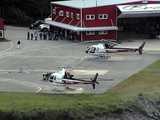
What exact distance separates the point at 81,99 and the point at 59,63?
26917 mm

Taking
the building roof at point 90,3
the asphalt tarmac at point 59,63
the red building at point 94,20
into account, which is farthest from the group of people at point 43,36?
the building roof at point 90,3

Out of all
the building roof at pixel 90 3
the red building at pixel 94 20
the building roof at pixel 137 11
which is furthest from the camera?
the building roof at pixel 90 3

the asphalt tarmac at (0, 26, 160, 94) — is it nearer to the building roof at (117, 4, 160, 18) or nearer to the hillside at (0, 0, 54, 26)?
the building roof at (117, 4, 160, 18)

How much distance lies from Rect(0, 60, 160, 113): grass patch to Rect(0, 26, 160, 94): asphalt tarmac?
99.4 inches

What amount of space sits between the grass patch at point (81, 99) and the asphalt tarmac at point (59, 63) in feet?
8.28

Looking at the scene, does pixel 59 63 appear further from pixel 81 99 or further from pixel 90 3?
pixel 90 3

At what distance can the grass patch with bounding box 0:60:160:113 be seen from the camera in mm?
49469

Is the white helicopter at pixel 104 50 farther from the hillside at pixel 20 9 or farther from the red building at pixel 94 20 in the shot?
the hillside at pixel 20 9

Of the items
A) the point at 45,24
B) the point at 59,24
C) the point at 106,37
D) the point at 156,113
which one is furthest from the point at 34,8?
the point at 156,113

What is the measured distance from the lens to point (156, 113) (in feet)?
169

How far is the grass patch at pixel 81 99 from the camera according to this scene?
4947cm

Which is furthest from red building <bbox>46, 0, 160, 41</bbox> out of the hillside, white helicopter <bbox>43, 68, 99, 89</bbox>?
white helicopter <bbox>43, 68, 99, 89</bbox>

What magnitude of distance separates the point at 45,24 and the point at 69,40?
15.4 metres

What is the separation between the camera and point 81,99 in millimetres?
53094
